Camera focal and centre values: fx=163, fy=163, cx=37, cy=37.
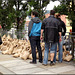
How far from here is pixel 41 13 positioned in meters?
14.6

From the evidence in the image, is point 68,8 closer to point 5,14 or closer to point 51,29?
point 51,29

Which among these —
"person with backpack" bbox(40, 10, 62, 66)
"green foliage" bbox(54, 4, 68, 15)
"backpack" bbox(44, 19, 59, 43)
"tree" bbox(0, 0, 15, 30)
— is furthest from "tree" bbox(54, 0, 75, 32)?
"tree" bbox(0, 0, 15, 30)

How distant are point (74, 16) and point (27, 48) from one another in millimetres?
2730

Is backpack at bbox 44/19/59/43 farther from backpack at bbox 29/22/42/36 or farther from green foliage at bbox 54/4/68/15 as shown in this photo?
green foliage at bbox 54/4/68/15

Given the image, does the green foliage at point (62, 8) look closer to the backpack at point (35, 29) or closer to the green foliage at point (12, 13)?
the backpack at point (35, 29)

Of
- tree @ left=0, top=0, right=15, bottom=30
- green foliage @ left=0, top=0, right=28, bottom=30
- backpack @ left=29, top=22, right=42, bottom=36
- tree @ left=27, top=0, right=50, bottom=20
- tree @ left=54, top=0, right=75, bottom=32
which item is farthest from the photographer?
tree @ left=0, top=0, right=15, bottom=30

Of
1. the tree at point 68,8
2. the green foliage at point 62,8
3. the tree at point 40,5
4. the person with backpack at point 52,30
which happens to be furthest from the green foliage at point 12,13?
the person with backpack at point 52,30

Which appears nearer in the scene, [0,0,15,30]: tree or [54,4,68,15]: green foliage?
[54,4,68,15]: green foliage

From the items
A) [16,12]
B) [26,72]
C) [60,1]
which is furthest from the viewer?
[16,12]

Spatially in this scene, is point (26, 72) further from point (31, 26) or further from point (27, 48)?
point (27, 48)

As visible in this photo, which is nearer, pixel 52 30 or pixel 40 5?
pixel 52 30

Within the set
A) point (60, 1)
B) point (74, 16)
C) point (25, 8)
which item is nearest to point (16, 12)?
point (25, 8)

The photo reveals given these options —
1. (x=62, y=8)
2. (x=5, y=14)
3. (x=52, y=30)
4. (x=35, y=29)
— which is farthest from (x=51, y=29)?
(x=5, y=14)

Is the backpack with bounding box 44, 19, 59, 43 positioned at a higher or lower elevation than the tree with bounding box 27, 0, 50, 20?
lower
